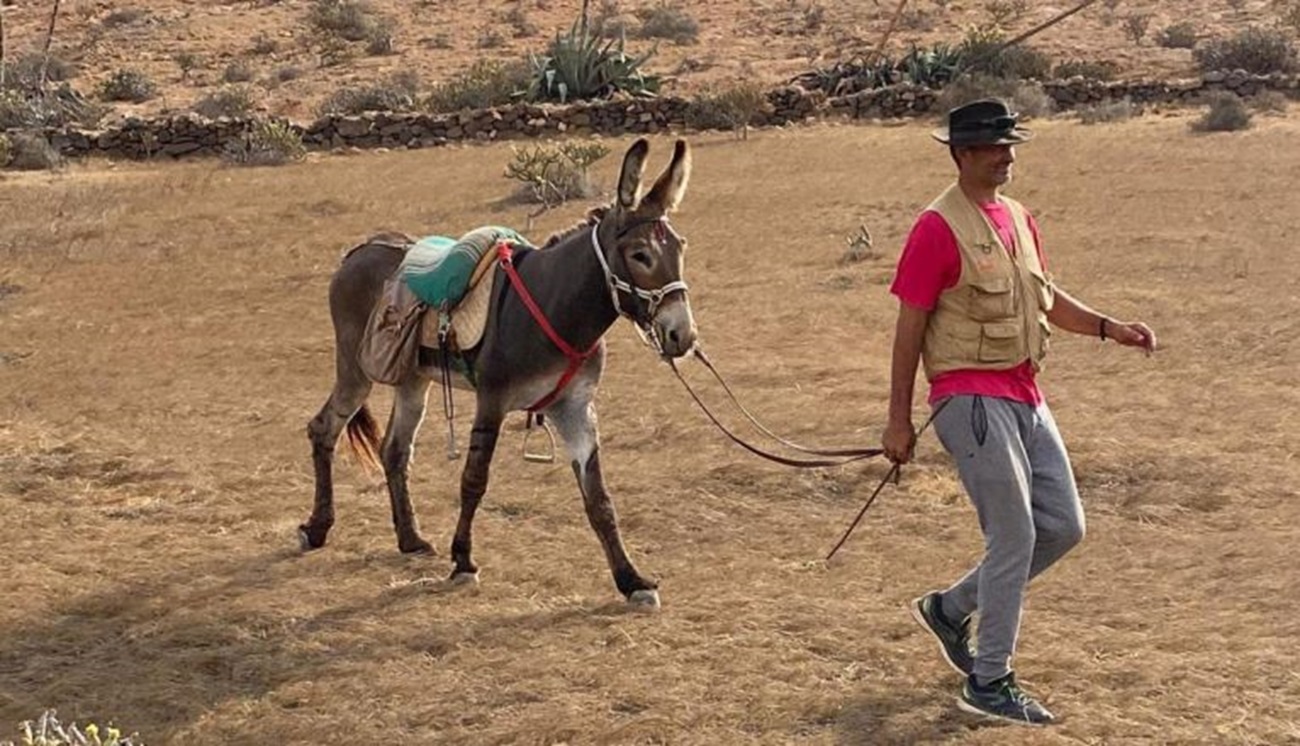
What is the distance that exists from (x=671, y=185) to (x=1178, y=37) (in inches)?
1035

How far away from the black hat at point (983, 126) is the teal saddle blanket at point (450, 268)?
2.36 metres

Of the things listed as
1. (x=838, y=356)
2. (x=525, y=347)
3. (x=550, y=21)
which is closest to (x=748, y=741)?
(x=525, y=347)

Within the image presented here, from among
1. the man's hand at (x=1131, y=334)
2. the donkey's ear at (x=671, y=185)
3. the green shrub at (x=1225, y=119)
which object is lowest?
the green shrub at (x=1225, y=119)

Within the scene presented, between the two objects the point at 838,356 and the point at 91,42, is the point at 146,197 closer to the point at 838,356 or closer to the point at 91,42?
the point at 838,356

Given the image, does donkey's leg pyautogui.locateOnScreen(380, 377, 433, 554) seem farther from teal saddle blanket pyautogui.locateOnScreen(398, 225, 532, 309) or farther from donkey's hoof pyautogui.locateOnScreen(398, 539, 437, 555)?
teal saddle blanket pyautogui.locateOnScreen(398, 225, 532, 309)

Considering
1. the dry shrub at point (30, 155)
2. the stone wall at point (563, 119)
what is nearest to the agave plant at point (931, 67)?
the stone wall at point (563, 119)

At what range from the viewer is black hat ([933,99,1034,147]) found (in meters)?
4.46

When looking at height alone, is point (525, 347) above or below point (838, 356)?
above

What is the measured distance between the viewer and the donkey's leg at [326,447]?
696 cm

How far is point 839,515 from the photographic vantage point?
24.1 ft

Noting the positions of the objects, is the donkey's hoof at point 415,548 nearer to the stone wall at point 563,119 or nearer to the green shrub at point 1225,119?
the green shrub at point 1225,119

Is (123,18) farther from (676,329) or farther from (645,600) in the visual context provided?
(676,329)

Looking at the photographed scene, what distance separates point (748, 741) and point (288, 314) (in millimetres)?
8300

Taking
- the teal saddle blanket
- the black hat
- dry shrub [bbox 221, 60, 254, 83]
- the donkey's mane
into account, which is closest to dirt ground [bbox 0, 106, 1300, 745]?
the teal saddle blanket
